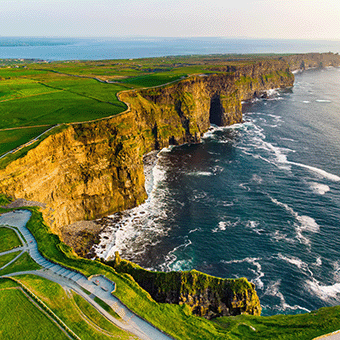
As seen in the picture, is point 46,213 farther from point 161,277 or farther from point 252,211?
point 252,211

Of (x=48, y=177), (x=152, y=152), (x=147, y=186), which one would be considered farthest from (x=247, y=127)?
(x=48, y=177)

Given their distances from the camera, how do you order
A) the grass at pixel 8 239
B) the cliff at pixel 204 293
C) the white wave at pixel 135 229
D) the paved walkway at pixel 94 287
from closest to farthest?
the paved walkway at pixel 94 287, the cliff at pixel 204 293, the grass at pixel 8 239, the white wave at pixel 135 229

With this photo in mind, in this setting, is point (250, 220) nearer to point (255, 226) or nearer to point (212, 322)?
point (255, 226)

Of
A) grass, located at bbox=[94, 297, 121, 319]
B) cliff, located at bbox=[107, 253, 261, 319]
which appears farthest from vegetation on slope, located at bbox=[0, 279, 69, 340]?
cliff, located at bbox=[107, 253, 261, 319]

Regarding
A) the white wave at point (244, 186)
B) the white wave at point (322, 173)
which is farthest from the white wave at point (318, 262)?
the white wave at point (322, 173)

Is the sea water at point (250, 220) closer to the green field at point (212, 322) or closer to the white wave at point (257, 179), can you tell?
the white wave at point (257, 179)

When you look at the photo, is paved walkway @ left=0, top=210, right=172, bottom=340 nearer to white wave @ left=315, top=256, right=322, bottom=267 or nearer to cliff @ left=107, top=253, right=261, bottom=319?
cliff @ left=107, top=253, right=261, bottom=319

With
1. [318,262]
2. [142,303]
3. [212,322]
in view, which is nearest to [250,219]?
[318,262]
